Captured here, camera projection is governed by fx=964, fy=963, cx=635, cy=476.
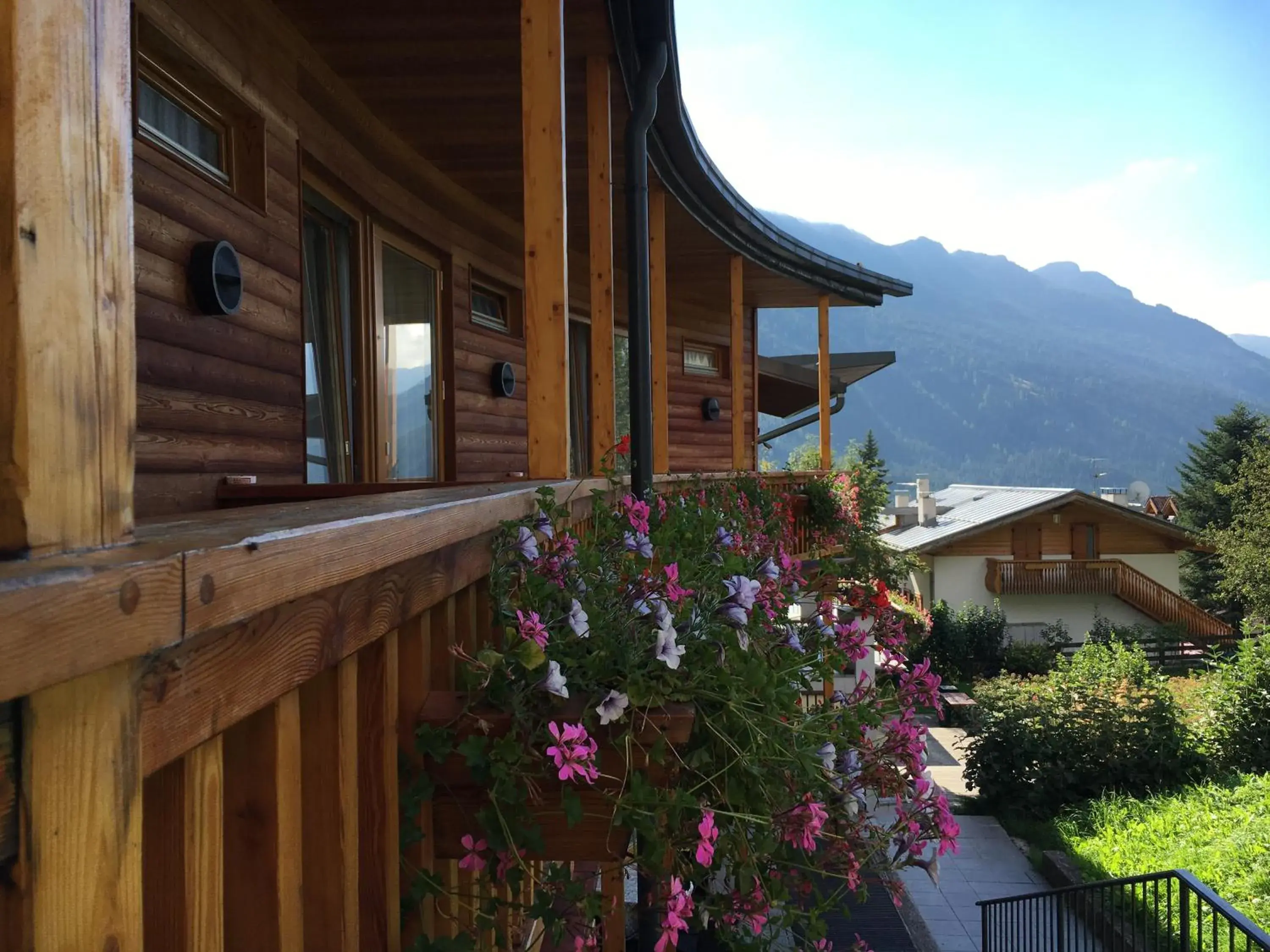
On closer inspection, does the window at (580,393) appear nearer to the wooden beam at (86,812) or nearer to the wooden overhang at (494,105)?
the wooden overhang at (494,105)

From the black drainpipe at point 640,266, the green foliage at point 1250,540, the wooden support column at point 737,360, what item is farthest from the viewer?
the green foliage at point 1250,540

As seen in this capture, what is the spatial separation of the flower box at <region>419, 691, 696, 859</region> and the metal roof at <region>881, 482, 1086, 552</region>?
30.3m

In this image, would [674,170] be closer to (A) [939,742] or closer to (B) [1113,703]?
(B) [1113,703]

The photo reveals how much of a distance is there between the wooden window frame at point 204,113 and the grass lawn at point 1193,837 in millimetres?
12480

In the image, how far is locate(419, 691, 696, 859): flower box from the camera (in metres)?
1.58

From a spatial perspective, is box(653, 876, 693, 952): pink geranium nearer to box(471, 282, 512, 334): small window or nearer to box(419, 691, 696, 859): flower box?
box(419, 691, 696, 859): flower box

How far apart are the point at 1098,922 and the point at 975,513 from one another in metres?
29.2

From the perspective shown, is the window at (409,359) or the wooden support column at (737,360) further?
the wooden support column at (737,360)

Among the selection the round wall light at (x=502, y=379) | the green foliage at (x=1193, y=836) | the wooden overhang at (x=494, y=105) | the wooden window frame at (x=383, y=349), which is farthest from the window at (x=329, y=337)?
the green foliage at (x=1193, y=836)

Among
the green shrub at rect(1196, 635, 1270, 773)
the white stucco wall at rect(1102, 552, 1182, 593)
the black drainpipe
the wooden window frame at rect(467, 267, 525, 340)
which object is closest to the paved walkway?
the green shrub at rect(1196, 635, 1270, 773)

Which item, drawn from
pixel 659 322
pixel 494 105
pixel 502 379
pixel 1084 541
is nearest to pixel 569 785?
pixel 494 105

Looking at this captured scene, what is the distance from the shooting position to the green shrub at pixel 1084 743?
1684cm

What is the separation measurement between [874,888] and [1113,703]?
27.0 ft

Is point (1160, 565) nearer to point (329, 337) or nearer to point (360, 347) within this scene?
point (360, 347)
